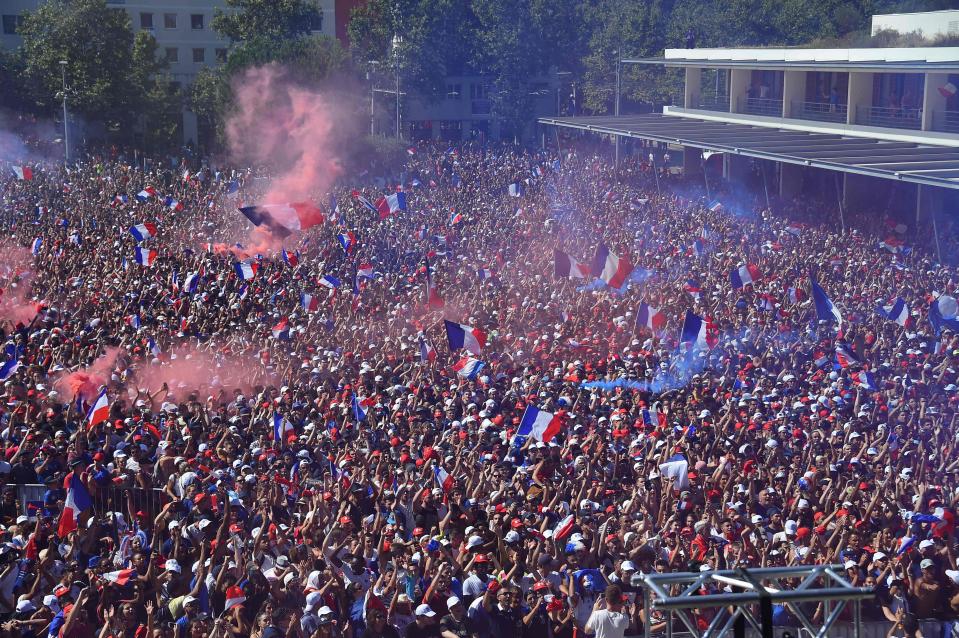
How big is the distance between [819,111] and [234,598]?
34635mm

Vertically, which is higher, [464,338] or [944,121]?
[944,121]

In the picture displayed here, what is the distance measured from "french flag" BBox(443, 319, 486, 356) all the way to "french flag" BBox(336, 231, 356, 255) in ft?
25.5

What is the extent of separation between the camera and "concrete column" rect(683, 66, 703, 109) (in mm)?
49094

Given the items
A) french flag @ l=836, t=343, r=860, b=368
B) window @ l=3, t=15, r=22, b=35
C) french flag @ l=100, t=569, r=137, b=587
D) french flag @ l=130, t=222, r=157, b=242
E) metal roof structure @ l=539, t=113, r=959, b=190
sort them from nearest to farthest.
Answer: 1. french flag @ l=100, t=569, r=137, b=587
2. french flag @ l=836, t=343, r=860, b=368
3. french flag @ l=130, t=222, r=157, b=242
4. metal roof structure @ l=539, t=113, r=959, b=190
5. window @ l=3, t=15, r=22, b=35

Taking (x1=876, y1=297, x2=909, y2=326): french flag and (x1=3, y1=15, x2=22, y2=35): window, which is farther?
(x1=3, y1=15, x2=22, y2=35): window

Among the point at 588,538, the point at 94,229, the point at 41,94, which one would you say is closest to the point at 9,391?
the point at 588,538

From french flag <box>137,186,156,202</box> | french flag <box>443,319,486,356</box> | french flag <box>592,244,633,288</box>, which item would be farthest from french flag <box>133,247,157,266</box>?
french flag <box>137,186,156,202</box>

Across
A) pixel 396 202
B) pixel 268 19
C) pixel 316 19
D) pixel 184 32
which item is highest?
pixel 316 19

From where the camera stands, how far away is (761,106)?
43281 mm

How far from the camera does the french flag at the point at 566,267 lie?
828 inches

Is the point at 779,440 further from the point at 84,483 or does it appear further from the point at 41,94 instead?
the point at 41,94

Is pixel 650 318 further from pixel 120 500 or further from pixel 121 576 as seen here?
pixel 121 576

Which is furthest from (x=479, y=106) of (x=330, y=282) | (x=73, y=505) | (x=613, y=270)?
(x=73, y=505)

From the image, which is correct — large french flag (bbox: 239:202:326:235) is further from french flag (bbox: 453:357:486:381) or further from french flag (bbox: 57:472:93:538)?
french flag (bbox: 57:472:93:538)
